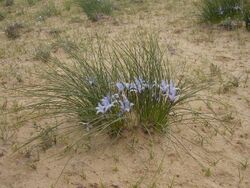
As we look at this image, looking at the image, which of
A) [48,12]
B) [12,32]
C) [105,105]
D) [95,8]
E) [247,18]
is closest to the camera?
[105,105]

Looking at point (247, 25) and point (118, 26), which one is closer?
point (247, 25)

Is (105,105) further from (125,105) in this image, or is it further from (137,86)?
(137,86)

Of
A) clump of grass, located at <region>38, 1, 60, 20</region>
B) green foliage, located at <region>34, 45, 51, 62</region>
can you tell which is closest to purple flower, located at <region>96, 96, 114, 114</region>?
green foliage, located at <region>34, 45, 51, 62</region>

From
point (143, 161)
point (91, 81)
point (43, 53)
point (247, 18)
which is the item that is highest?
point (91, 81)

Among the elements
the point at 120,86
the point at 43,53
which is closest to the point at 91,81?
the point at 120,86

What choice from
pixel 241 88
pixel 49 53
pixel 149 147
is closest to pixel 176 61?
pixel 241 88

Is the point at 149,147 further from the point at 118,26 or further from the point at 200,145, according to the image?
the point at 118,26

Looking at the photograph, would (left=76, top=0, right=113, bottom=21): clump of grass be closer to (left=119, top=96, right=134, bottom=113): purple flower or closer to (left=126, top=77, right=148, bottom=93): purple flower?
(left=126, top=77, right=148, bottom=93): purple flower

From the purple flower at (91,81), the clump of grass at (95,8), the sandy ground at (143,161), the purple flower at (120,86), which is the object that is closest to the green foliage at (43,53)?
the sandy ground at (143,161)

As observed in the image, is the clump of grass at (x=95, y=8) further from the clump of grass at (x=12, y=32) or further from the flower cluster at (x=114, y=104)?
the flower cluster at (x=114, y=104)
